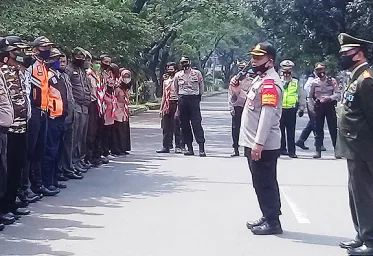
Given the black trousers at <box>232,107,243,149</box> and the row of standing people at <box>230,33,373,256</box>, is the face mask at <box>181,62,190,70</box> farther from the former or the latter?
the row of standing people at <box>230,33,373,256</box>

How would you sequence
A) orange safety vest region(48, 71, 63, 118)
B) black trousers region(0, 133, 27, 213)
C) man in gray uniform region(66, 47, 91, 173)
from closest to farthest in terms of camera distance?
black trousers region(0, 133, 27, 213)
orange safety vest region(48, 71, 63, 118)
man in gray uniform region(66, 47, 91, 173)

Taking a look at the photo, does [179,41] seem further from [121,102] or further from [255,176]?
[255,176]

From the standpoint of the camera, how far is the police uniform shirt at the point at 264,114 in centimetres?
754

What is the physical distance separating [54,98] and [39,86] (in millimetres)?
548

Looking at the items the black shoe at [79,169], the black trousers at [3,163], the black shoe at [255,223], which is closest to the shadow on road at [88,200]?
the black shoe at [79,169]

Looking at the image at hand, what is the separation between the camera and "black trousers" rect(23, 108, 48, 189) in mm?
9125

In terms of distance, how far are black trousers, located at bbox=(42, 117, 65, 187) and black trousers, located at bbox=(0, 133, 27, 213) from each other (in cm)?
141

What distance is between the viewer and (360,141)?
266 inches

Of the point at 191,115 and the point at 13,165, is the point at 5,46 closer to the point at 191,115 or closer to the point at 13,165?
→ the point at 13,165

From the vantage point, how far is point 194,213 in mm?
8867

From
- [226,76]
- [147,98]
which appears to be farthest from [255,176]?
[226,76]

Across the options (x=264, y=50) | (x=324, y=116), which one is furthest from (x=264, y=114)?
(x=324, y=116)

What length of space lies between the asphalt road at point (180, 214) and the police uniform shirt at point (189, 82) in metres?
1.81

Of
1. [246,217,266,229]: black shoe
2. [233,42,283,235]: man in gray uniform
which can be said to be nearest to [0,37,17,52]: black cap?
[233,42,283,235]: man in gray uniform
